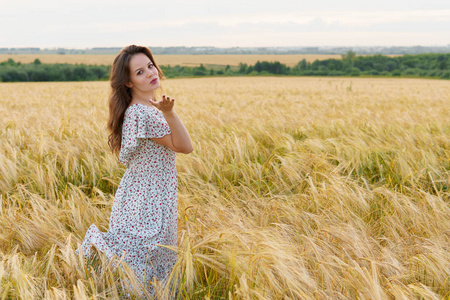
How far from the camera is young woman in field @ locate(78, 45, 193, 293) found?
6.31ft

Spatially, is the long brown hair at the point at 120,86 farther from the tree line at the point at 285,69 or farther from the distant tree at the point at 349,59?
the distant tree at the point at 349,59

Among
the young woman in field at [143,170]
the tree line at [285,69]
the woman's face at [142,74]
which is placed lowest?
the tree line at [285,69]

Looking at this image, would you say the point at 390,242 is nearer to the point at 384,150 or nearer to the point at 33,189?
the point at 384,150

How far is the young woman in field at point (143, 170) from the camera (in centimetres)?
192

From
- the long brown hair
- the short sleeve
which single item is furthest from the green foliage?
the short sleeve

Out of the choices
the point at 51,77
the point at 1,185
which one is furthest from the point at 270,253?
the point at 51,77

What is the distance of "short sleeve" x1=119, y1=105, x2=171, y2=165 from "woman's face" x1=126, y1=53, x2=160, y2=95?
5.2 inches

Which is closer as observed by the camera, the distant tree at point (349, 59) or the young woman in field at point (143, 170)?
the young woman in field at point (143, 170)

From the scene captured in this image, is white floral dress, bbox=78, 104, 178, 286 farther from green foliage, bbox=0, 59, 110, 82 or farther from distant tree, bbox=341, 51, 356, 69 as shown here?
distant tree, bbox=341, 51, 356, 69

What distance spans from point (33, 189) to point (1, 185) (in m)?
0.33

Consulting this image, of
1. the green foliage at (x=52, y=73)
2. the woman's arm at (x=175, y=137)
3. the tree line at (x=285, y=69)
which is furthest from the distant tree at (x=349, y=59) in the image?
the woman's arm at (x=175, y=137)

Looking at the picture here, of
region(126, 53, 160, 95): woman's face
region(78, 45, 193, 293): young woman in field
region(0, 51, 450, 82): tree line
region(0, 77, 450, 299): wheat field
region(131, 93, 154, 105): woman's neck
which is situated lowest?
region(0, 51, 450, 82): tree line

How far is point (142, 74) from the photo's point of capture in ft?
6.80

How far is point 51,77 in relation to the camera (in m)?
48.0
